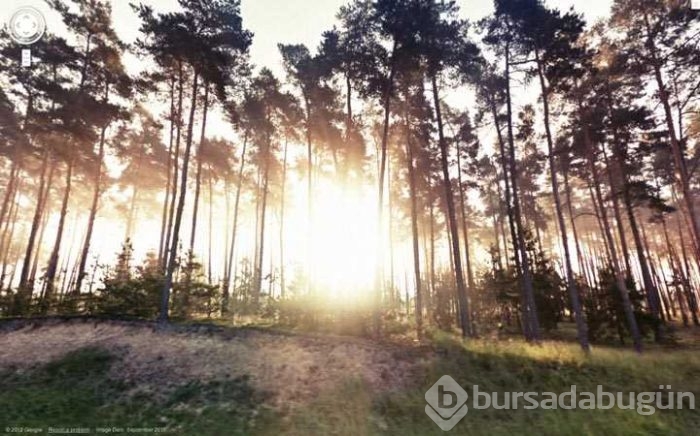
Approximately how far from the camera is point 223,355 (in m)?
9.95

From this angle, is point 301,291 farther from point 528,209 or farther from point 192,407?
point 528,209

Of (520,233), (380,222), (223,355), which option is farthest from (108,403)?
(520,233)

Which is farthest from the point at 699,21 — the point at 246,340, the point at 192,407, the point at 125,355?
the point at 125,355

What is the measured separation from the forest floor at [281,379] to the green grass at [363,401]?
3 centimetres

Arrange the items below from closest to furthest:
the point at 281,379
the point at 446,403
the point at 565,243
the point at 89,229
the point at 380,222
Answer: the point at 446,403 → the point at 281,379 → the point at 565,243 → the point at 380,222 → the point at 89,229

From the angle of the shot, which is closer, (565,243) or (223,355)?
(223,355)

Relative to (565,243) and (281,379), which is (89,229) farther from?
(565,243)

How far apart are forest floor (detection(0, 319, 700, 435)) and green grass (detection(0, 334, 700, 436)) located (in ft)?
0.11

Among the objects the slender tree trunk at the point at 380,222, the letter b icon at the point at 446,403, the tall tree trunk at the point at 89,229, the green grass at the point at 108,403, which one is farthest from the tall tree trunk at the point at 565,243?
the tall tree trunk at the point at 89,229

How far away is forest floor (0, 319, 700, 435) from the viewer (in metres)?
7.07

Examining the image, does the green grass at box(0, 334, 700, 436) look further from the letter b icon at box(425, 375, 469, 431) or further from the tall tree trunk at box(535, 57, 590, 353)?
the tall tree trunk at box(535, 57, 590, 353)

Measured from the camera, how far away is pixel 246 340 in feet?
35.4

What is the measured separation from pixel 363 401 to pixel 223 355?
14.8 feet

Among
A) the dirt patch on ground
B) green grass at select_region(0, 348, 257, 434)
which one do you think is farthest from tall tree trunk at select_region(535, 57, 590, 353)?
green grass at select_region(0, 348, 257, 434)
